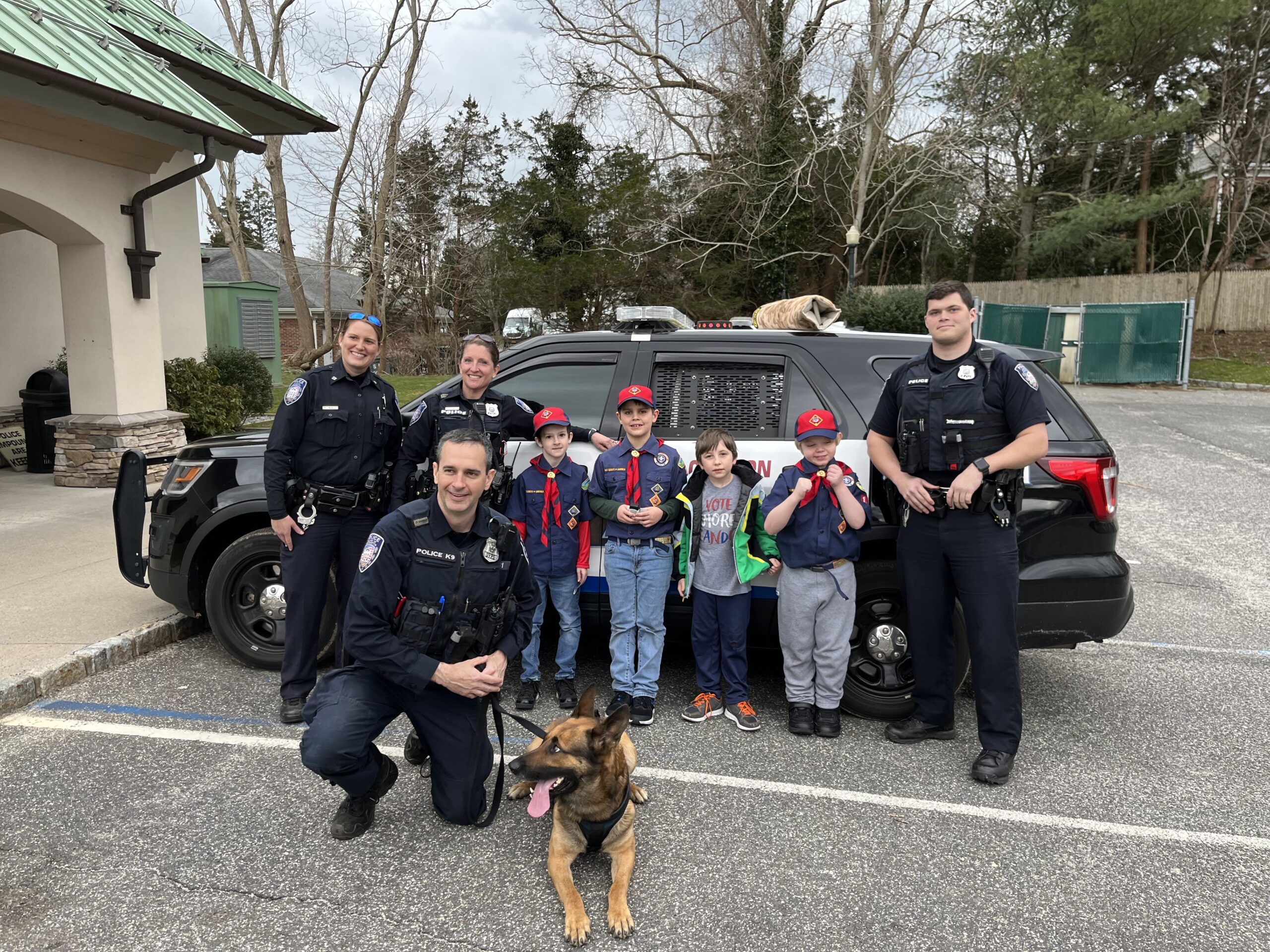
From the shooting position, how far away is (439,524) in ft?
9.91

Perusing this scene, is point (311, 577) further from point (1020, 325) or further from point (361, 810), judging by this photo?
point (1020, 325)

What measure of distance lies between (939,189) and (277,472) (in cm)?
2459

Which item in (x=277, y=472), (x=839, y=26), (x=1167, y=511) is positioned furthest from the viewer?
(x=839, y=26)

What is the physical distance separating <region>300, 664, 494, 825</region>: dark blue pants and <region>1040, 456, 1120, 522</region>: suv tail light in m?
2.58

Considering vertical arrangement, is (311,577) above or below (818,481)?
below

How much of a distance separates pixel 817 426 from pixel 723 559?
73 centimetres

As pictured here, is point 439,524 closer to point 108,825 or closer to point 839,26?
point 108,825

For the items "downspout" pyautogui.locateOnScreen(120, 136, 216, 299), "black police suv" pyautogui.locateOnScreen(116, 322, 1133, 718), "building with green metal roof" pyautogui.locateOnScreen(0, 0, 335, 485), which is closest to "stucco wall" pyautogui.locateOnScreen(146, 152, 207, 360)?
"building with green metal roof" pyautogui.locateOnScreen(0, 0, 335, 485)

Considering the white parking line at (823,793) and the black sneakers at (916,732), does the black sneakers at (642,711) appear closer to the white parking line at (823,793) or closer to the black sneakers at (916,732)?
the white parking line at (823,793)

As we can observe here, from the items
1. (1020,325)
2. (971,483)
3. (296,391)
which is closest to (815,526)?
(971,483)

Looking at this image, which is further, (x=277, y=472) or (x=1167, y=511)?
(x=1167, y=511)

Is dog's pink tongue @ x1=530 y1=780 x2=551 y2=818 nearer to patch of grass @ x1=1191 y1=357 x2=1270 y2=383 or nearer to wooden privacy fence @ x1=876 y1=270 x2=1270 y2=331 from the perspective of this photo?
patch of grass @ x1=1191 y1=357 x2=1270 y2=383

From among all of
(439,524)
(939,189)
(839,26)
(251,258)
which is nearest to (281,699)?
(439,524)

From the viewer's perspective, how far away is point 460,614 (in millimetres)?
2994
